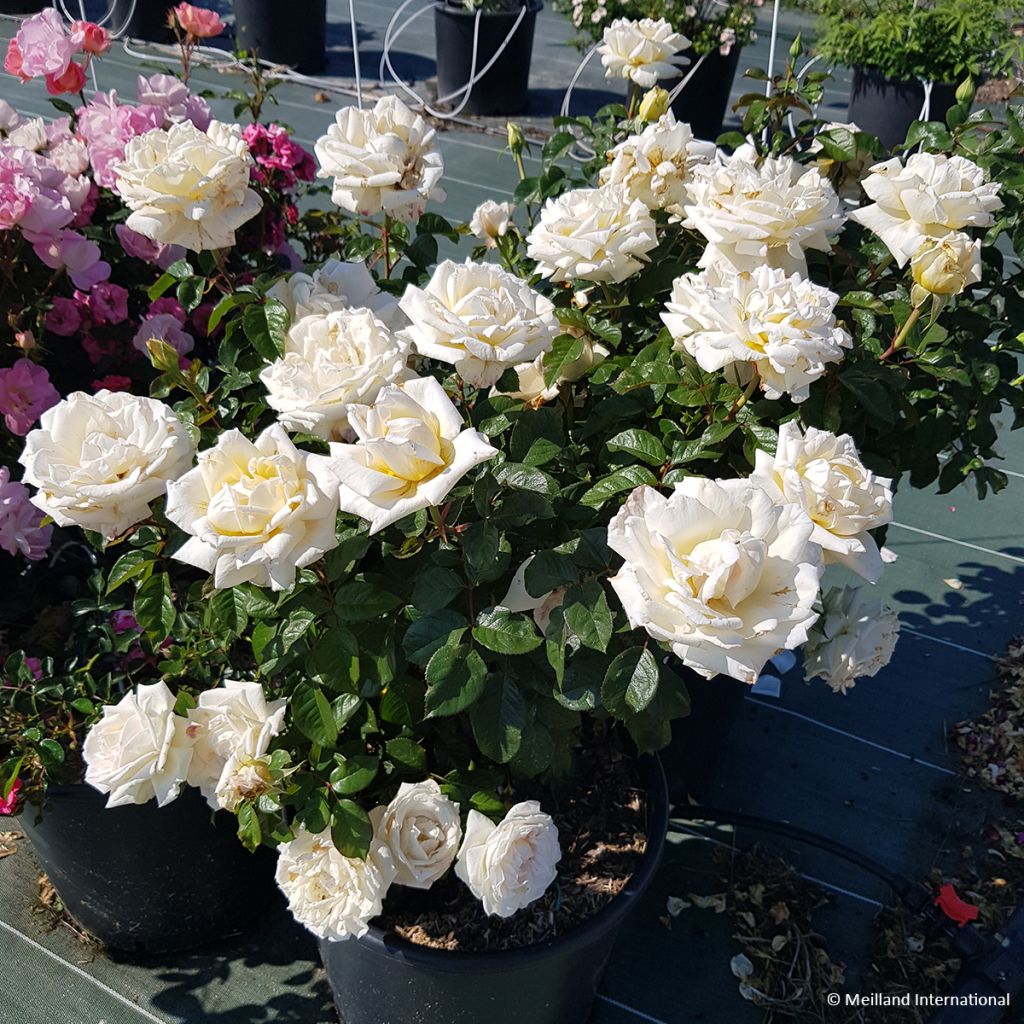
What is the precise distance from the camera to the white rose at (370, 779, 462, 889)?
1.06m

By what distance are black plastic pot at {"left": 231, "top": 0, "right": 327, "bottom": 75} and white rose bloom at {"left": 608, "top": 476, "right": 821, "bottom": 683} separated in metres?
4.92

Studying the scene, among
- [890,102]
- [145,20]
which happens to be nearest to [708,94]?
[890,102]

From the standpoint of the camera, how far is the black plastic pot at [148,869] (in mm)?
1331

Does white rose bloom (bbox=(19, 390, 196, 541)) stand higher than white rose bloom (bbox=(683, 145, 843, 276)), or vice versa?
white rose bloom (bbox=(683, 145, 843, 276))

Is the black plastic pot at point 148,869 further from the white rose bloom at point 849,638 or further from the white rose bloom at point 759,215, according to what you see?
the white rose bloom at point 759,215

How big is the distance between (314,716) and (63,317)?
28.7 inches

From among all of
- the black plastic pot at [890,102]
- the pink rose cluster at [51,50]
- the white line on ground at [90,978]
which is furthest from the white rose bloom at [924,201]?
the black plastic pot at [890,102]

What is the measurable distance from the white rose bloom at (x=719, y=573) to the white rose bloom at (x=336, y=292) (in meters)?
0.43

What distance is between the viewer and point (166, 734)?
1.00 meters

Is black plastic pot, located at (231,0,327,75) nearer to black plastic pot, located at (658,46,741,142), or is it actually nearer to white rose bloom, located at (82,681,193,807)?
black plastic pot, located at (658,46,741,142)

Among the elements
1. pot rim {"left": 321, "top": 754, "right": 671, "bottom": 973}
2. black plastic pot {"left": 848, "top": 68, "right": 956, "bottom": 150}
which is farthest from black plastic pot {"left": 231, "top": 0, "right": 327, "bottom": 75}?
pot rim {"left": 321, "top": 754, "right": 671, "bottom": 973}

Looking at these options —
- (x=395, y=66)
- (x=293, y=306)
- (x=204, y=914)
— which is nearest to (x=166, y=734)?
(x=293, y=306)

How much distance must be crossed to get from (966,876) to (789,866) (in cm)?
30

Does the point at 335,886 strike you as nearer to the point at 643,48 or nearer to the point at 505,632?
the point at 505,632
